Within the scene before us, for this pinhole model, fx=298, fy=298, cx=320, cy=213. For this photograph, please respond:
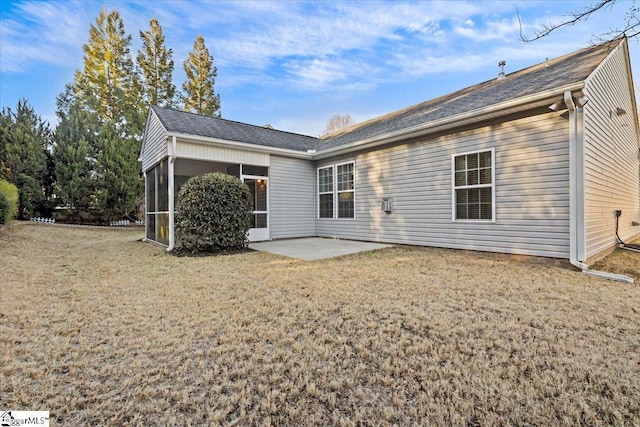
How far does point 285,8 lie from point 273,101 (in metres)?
8.83

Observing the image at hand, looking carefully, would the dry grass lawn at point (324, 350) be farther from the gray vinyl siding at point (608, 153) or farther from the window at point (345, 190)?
the window at point (345, 190)

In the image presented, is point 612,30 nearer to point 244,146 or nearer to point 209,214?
point 209,214

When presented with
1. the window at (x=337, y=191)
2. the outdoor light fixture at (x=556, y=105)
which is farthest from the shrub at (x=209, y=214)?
the outdoor light fixture at (x=556, y=105)

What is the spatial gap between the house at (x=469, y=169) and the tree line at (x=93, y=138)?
22.6 feet

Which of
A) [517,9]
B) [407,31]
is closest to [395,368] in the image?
[517,9]

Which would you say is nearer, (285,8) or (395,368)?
(395,368)

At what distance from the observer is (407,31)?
10.1 meters

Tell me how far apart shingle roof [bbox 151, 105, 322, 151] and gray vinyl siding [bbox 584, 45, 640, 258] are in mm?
7483

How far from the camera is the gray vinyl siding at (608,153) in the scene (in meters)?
5.39

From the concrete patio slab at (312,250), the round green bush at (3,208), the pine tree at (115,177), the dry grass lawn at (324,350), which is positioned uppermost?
the pine tree at (115,177)

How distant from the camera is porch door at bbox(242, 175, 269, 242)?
8914 mm

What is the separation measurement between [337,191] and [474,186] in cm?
418

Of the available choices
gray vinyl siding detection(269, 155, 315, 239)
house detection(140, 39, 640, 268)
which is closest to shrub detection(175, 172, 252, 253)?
house detection(140, 39, 640, 268)

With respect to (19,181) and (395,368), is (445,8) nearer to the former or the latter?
(395,368)
